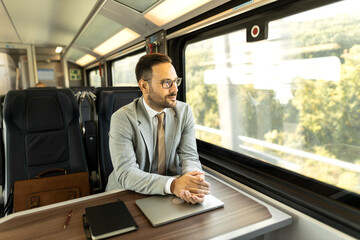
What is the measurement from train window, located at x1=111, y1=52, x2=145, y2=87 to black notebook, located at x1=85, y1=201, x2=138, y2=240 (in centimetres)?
310

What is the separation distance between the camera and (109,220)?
3.65 ft

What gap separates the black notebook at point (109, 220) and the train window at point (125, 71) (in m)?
3.10

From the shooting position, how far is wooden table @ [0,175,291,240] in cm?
104

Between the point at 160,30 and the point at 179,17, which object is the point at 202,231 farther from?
the point at 160,30

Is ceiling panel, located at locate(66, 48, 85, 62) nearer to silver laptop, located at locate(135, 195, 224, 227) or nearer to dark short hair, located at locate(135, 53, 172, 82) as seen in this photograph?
dark short hair, located at locate(135, 53, 172, 82)

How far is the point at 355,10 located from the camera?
122 cm

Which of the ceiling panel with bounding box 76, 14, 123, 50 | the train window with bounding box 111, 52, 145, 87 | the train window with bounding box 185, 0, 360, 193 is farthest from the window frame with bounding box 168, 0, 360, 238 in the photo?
the train window with bounding box 111, 52, 145, 87

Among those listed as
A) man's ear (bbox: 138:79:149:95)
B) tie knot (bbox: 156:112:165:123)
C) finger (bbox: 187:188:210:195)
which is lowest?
finger (bbox: 187:188:210:195)

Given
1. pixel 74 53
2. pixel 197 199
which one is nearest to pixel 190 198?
pixel 197 199

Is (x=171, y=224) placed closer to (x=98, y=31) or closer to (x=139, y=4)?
(x=139, y=4)

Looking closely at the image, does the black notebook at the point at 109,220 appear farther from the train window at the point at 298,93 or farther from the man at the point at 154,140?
the train window at the point at 298,93

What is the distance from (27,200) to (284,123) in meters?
1.69

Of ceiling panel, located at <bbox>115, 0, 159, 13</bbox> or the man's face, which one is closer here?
the man's face

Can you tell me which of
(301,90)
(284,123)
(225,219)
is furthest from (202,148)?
(225,219)
